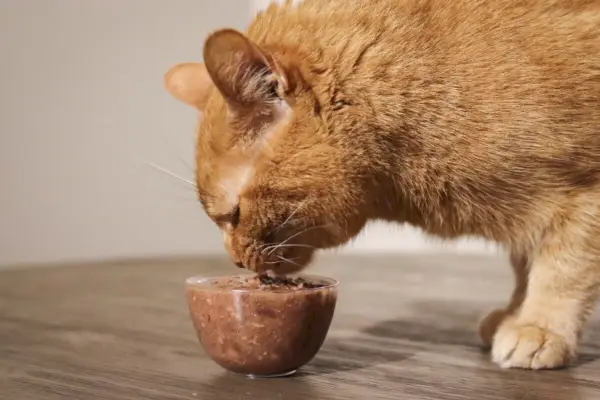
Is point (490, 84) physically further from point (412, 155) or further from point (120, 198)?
point (120, 198)

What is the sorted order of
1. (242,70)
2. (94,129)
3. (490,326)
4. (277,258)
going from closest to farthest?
(242,70) → (277,258) → (490,326) → (94,129)

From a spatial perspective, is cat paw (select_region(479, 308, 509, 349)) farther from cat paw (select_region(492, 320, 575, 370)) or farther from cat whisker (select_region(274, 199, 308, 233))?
cat whisker (select_region(274, 199, 308, 233))

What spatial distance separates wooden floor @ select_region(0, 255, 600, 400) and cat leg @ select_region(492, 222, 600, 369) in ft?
0.09

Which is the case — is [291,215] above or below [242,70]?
below

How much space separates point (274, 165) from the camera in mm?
1062

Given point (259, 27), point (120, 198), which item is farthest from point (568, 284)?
point (120, 198)

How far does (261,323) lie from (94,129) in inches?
73.2

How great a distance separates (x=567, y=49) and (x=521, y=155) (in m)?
0.16

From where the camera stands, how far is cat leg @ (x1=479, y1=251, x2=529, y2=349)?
4.12ft

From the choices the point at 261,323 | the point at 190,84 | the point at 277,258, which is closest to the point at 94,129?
the point at 190,84

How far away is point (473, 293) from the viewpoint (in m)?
1.88

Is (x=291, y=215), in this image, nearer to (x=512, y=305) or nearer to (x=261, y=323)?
(x=261, y=323)

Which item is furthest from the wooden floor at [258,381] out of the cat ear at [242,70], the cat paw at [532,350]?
the cat ear at [242,70]

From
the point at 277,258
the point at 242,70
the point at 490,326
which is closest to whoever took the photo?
the point at 242,70
